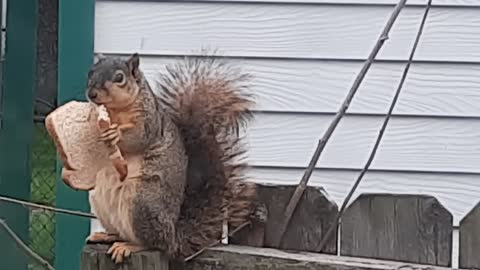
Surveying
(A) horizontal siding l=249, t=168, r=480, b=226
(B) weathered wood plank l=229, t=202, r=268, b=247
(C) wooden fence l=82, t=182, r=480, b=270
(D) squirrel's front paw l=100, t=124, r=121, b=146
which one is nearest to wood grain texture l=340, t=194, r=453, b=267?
(C) wooden fence l=82, t=182, r=480, b=270

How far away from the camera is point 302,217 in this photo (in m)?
1.73

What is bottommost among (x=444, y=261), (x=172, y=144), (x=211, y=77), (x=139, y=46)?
(x=444, y=261)

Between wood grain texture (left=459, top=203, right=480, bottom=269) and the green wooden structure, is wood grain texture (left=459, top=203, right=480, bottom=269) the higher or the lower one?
the lower one

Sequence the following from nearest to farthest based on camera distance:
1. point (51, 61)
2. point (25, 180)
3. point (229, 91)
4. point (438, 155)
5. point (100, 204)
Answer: point (100, 204) < point (229, 91) < point (438, 155) < point (25, 180) < point (51, 61)

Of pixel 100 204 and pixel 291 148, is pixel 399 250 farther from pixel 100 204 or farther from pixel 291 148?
pixel 291 148

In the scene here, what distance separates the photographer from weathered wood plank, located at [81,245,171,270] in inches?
63.6

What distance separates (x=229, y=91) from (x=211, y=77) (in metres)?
0.05

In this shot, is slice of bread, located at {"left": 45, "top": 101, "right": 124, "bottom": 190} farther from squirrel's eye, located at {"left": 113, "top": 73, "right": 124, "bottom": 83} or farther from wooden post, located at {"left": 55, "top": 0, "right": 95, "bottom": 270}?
wooden post, located at {"left": 55, "top": 0, "right": 95, "bottom": 270}

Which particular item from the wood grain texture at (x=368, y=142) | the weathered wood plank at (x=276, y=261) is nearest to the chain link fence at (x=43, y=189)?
the wood grain texture at (x=368, y=142)

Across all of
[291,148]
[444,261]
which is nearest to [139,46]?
[291,148]

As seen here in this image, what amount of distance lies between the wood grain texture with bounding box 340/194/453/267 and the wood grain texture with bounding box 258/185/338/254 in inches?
1.5

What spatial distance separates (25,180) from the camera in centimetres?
321

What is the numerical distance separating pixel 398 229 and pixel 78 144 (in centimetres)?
58

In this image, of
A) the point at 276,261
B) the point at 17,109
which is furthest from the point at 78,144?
the point at 17,109
